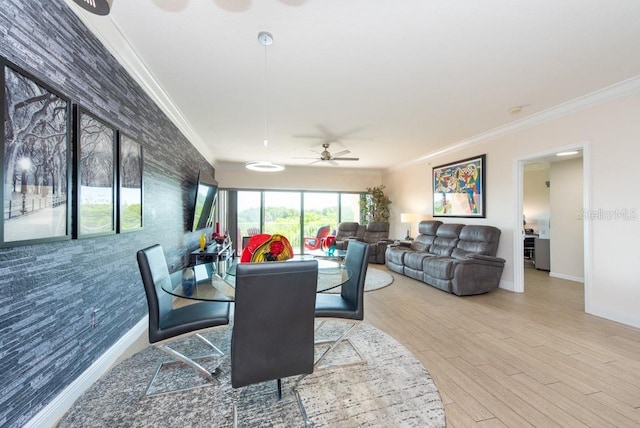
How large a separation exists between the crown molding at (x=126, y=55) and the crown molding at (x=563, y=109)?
4921mm

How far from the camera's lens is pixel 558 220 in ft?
17.2

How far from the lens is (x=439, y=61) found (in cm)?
246

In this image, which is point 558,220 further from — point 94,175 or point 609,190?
point 94,175

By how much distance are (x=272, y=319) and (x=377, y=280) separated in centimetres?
391

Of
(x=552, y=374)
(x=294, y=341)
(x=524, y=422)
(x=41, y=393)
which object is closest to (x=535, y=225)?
(x=552, y=374)

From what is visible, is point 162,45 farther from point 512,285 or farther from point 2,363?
point 512,285

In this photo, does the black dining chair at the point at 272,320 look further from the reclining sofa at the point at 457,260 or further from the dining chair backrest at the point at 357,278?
the reclining sofa at the point at 457,260

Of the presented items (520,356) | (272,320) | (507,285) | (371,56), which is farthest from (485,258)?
(272,320)

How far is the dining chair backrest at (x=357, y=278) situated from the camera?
210 centimetres

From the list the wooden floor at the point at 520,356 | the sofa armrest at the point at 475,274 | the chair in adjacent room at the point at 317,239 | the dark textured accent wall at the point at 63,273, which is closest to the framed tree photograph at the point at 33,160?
the dark textured accent wall at the point at 63,273

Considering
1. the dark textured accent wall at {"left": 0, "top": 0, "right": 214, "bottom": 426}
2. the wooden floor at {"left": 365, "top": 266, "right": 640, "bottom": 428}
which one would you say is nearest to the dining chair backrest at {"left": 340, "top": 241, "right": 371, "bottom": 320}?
the wooden floor at {"left": 365, "top": 266, "right": 640, "bottom": 428}

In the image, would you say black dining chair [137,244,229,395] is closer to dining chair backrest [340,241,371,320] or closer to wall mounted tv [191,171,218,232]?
dining chair backrest [340,241,371,320]

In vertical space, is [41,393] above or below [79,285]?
below

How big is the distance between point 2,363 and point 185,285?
3.14 ft
